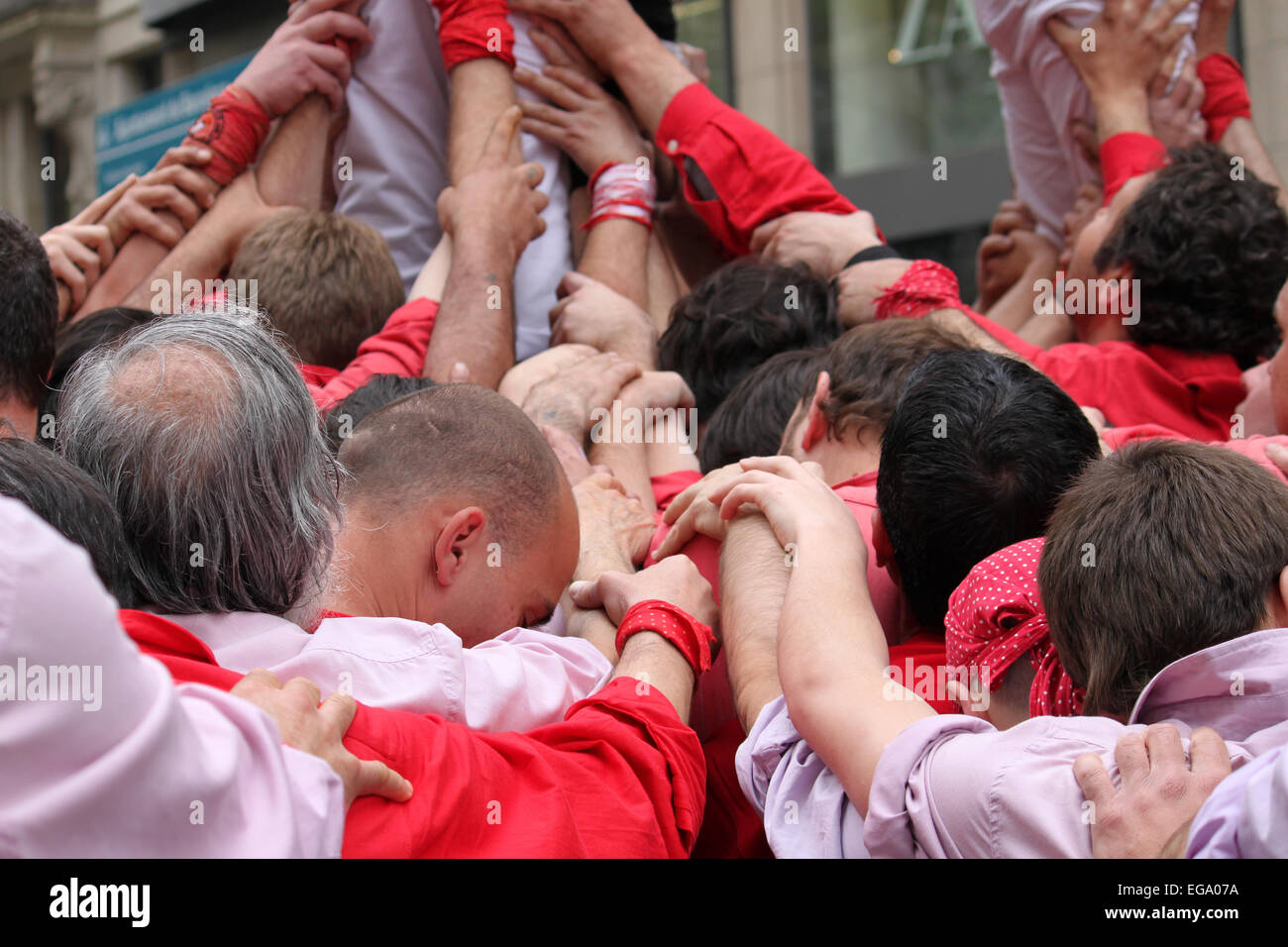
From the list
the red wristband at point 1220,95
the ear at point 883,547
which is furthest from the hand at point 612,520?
the red wristband at point 1220,95

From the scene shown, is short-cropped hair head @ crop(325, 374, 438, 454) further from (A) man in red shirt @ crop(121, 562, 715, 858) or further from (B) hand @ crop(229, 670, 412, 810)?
(B) hand @ crop(229, 670, 412, 810)

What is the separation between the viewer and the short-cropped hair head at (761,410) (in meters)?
2.52

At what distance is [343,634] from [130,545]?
0.27 m

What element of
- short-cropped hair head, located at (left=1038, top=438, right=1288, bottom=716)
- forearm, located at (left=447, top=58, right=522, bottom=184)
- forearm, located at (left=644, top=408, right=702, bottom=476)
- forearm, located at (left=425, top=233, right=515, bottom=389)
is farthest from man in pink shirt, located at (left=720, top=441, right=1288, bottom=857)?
forearm, located at (left=447, top=58, right=522, bottom=184)

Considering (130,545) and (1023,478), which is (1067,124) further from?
(130,545)

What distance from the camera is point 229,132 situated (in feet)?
11.3

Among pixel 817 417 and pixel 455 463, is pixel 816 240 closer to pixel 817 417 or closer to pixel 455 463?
pixel 817 417

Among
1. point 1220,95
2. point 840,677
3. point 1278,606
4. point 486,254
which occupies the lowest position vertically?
point 840,677

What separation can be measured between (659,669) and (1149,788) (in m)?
0.76

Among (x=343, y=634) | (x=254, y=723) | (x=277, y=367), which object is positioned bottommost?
(x=343, y=634)

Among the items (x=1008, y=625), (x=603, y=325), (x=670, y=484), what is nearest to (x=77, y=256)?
(x=603, y=325)

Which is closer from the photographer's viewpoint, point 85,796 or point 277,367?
point 85,796

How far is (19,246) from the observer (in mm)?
2145
